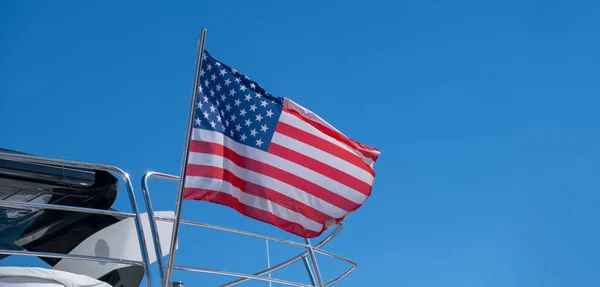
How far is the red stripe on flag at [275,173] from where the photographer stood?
4.14 meters

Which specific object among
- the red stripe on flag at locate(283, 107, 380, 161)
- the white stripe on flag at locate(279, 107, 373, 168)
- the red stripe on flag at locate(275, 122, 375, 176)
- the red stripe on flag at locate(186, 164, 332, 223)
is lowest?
the red stripe on flag at locate(186, 164, 332, 223)

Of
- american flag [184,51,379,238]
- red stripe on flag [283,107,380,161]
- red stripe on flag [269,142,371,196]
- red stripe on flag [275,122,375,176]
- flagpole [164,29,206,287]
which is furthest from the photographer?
red stripe on flag [283,107,380,161]

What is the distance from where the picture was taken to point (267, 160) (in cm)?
442

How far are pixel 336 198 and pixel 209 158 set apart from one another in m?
1.00

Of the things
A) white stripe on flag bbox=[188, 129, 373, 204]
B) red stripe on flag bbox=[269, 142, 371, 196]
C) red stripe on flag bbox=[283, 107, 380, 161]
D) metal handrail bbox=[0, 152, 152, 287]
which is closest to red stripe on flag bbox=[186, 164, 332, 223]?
white stripe on flag bbox=[188, 129, 373, 204]

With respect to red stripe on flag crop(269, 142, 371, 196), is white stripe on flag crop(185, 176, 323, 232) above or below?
below

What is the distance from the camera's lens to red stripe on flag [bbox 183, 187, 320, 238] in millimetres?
4059

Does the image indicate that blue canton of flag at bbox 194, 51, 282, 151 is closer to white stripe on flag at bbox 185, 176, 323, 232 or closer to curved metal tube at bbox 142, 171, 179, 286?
white stripe on flag at bbox 185, 176, 323, 232

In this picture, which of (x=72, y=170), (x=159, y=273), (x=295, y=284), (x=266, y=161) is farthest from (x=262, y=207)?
(x=72, y=170)

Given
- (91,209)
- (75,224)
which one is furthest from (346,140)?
(75,224)

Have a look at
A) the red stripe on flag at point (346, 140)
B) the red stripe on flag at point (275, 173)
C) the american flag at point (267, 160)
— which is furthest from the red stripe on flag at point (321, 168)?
the red stripe on flag at point (346, 140)

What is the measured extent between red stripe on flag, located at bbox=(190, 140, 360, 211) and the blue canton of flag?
0.11 m

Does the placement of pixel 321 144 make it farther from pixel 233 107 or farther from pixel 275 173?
pixel 233 107

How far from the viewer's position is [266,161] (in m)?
4.41
